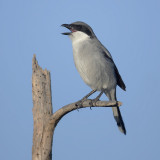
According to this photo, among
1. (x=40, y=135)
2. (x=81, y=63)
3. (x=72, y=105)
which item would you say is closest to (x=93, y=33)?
(x=81, y=63)

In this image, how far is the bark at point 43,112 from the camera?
249 inches

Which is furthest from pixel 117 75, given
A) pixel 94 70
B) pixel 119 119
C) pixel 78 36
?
pixel 78 36

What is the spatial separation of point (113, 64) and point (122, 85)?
1.81 feet

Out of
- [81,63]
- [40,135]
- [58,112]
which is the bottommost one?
[40,135]

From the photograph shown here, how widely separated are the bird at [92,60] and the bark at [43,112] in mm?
575

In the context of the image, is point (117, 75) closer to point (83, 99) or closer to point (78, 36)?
point (83, 99)

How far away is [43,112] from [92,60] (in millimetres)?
1470

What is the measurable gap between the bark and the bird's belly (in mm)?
527

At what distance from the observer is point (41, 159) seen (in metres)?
6.27

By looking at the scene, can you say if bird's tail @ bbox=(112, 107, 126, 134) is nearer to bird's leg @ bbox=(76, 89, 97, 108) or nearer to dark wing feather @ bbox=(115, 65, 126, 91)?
dark wing feather @ bbox=(115, 65, 126, 91)

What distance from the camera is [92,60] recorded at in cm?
686

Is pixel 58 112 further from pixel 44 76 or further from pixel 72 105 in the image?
pixel 44 76

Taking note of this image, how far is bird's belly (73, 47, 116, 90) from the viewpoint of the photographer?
686 cm

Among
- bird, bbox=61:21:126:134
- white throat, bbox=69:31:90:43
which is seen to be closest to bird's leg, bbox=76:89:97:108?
bird, bbox=61:21:126:134
